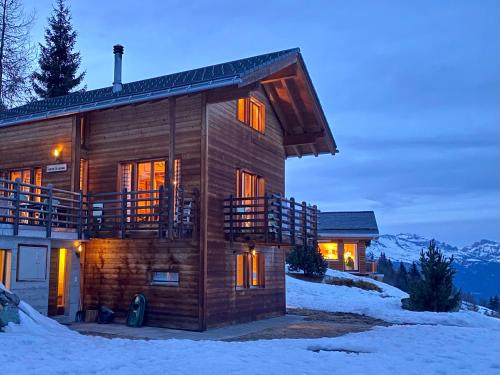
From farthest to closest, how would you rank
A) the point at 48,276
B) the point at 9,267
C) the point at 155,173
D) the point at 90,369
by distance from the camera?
the point at 155,173, the point at 48,276, the point at 9,267, the point at 90,369

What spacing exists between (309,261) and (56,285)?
17.9 metres

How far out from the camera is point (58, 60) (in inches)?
1524

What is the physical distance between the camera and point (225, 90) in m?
15.2

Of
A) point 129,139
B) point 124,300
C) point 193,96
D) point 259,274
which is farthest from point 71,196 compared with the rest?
point 259,274

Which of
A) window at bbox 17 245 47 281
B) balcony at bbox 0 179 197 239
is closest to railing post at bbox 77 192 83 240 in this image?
balcony at bbox 0 179 197 239

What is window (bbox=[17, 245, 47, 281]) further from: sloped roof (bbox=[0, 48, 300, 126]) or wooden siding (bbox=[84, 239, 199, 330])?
sloped roof (bbox=[0, 48, 300, 126])

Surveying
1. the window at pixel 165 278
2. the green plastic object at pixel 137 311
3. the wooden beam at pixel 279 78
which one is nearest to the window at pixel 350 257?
the wooden beam at pixel 279 78

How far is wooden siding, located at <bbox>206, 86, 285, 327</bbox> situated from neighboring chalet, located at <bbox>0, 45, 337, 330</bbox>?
2.3 inches

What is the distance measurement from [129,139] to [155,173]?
1.40 meters

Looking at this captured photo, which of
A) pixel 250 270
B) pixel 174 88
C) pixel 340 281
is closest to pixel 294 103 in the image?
pixel 174 88

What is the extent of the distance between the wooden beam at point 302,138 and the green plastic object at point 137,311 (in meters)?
8.76

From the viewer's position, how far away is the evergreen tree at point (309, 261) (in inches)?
1238

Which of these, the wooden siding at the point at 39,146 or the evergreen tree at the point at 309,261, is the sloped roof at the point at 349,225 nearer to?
the evergreen tree at the point at 309,261

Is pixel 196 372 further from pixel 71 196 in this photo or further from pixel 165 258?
pixel 71 196
